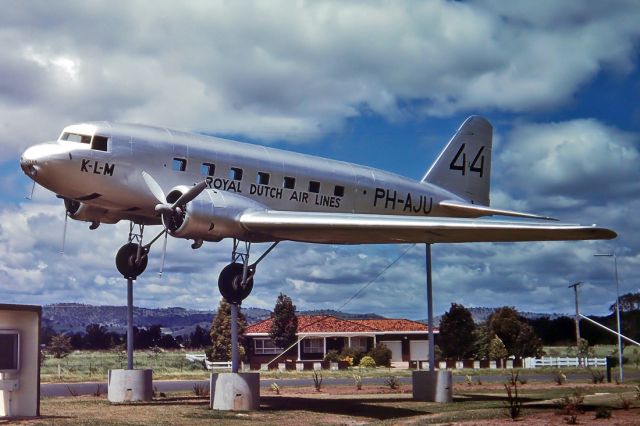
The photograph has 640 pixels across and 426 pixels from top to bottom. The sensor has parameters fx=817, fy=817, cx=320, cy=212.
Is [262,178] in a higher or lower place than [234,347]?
higher

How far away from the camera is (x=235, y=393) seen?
2719 cm

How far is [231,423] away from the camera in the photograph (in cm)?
2341

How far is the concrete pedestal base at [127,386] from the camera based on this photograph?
30506 mm

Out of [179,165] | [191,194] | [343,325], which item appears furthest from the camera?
[343,325]

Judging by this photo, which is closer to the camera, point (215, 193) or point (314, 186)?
point (215, 193)

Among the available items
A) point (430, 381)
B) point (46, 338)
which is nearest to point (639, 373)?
point (430, 381)

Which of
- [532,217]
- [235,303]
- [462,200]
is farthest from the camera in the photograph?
[462,200]

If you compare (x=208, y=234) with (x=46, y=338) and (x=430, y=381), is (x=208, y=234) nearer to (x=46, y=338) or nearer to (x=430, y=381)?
(x=430, y=381)

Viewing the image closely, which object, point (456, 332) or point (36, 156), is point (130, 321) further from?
point (456, 332)

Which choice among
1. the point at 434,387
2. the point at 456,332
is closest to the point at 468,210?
the point at 434,387

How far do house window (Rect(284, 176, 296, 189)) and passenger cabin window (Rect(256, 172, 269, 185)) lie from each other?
89cm

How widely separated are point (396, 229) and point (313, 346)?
59.3m

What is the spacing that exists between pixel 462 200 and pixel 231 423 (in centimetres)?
1884

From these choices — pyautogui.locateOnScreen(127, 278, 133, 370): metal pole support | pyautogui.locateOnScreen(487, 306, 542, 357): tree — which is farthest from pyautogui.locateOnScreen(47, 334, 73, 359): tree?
pyautogui.locateOnScreen(127, 278, 133, 370): metal pole support
